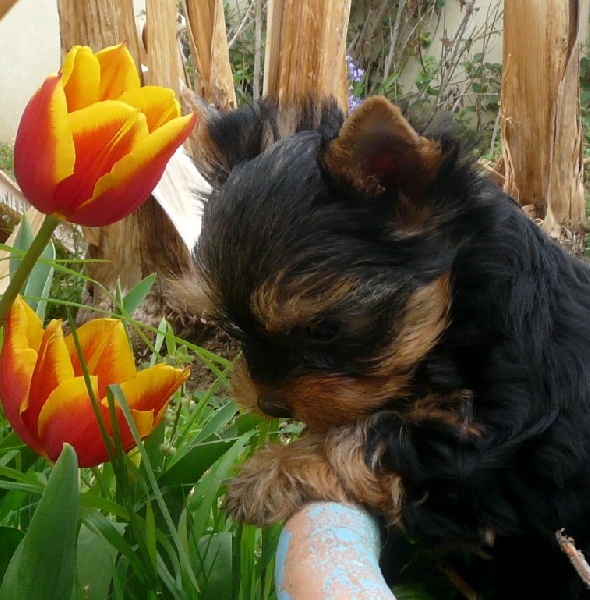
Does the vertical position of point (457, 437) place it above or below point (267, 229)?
below

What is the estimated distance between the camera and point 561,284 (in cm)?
126

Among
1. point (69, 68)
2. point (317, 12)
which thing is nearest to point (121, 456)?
point (69, 68)

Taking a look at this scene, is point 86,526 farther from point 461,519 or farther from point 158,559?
point 461,519

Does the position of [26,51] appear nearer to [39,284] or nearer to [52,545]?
[39,284]

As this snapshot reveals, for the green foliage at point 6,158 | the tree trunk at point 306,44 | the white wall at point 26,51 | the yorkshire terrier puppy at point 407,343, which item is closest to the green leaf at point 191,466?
the yorkshire terrier puppy at point 407,343

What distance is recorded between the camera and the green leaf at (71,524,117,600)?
0.99 m

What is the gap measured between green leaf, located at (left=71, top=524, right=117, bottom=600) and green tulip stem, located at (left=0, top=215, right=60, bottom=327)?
13.9 inches

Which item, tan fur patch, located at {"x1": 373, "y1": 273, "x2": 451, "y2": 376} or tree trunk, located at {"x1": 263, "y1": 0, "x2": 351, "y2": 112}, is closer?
tan fur patch, located at {"x1": 373, "y1": 273, "x2": 451, "y2": 376}

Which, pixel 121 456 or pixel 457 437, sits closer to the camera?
pixel 121 456

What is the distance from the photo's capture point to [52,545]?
799mm

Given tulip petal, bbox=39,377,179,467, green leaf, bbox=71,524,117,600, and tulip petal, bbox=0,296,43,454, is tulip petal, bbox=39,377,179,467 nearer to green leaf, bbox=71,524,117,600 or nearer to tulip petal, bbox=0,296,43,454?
tulip petal, bbox=0,296,43,454

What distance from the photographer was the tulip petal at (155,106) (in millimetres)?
947

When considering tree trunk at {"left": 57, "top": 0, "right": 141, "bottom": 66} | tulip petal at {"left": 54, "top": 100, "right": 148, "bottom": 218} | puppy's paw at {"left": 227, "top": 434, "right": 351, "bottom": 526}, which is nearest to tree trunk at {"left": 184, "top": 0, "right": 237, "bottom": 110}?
tree trunk at {"left": 57, "top": 0, "right": 141, "bottom": 66}

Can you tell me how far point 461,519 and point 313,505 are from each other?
0.35 m
